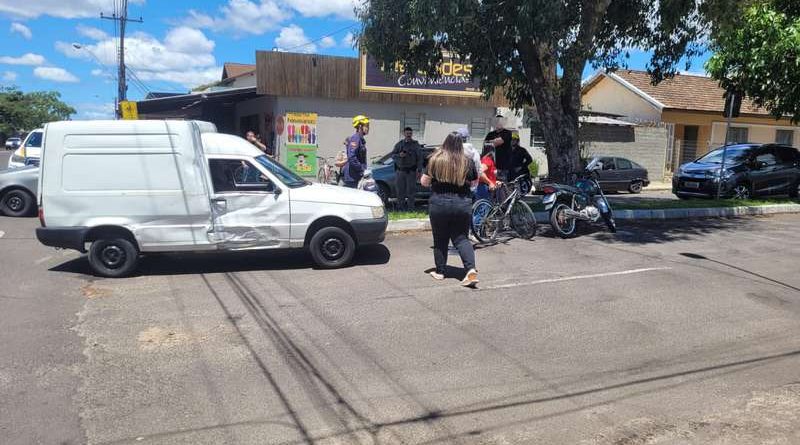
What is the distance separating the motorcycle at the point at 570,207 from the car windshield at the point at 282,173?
4104mm

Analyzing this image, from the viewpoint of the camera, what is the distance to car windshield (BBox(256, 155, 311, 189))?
8234 mm

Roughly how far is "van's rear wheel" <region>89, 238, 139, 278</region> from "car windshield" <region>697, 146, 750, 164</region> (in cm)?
1511

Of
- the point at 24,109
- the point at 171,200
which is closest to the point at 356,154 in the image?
the point at 171,200

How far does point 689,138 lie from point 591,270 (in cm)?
2513

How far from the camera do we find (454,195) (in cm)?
734

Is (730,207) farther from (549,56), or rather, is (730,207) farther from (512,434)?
(512,434)

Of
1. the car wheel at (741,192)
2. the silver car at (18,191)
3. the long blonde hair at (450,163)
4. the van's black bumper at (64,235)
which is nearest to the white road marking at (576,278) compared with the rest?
the long blonde hair at (450,163)

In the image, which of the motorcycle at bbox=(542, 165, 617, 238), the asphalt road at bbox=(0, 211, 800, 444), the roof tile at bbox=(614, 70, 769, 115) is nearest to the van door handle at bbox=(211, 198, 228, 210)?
the asphalt road at bbox=(0, 211, 800, 444)

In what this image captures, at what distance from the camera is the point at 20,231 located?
1128 cm

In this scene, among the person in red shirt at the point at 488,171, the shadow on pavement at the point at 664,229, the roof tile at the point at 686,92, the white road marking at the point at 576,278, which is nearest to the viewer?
A: the white road marking at the point at 576,278

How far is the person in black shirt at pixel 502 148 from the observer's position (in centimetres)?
1087

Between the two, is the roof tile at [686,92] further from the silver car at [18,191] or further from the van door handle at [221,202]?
the van door handle at [221,202]

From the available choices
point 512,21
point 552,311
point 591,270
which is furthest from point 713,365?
point 512,21

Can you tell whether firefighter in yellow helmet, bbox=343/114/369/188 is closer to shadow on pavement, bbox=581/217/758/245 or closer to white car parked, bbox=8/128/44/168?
shadow on pavement, bbox=581/217/758/245
